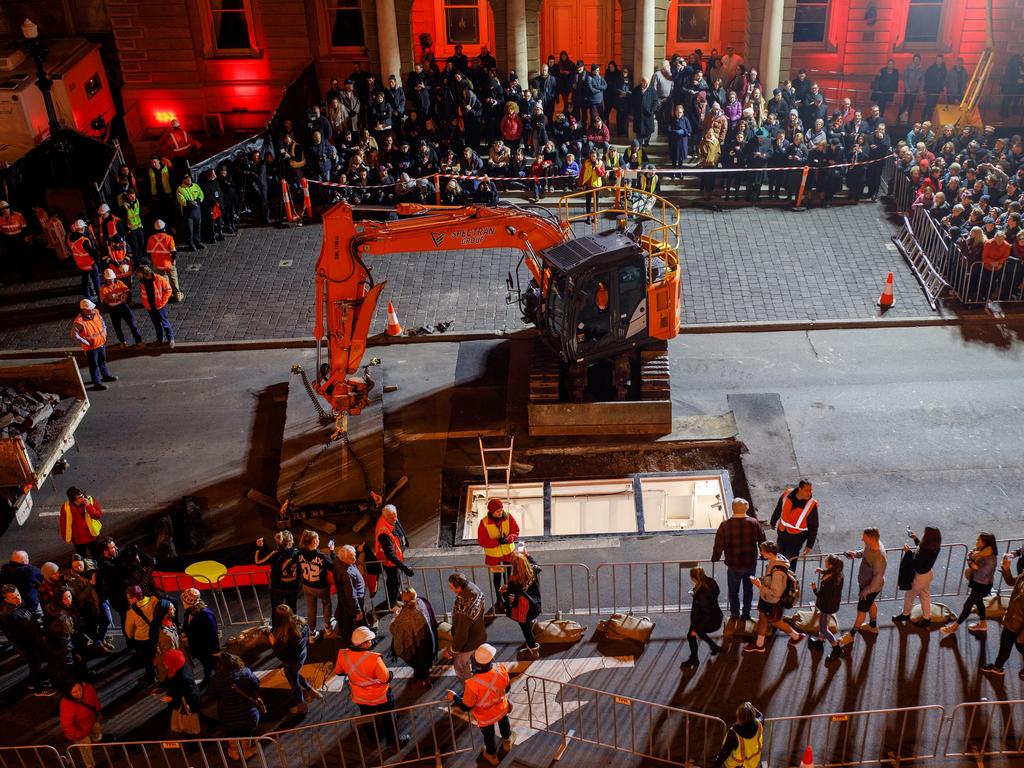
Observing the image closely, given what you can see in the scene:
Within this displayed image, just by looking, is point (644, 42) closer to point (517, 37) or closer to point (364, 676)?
point (517, 37)

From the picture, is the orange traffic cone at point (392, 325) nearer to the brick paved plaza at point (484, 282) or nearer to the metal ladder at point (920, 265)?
the brick paved plaza at point (484, 282)

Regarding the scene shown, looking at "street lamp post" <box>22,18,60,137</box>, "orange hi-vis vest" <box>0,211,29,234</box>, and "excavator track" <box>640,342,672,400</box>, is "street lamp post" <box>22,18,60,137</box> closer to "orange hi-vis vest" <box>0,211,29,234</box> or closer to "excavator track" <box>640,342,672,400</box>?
"orange hi-vis vest" <box>0,211,29,234</box>

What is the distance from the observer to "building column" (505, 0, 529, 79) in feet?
90.9

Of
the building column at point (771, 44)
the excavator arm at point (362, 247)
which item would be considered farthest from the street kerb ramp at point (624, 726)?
the building column at point (771, 44)

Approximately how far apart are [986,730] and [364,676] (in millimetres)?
6489

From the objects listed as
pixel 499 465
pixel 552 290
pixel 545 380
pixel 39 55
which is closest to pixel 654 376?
pixel 545 380

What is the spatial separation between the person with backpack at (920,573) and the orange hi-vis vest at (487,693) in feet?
16.4

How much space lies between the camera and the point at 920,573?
1234 cm

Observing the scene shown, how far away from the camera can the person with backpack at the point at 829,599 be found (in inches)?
468

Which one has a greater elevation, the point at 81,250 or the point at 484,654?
the point at 81,250

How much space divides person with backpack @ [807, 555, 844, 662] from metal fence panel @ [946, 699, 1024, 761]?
1494 millimetres

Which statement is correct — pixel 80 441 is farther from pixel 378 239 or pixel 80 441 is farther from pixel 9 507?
pixel 378 239

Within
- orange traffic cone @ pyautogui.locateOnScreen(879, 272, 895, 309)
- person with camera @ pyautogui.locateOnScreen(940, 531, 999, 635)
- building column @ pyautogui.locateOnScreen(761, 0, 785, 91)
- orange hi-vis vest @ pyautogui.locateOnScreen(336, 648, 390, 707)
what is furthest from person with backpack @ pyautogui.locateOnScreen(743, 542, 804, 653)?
building column @ pyautogui.locateOnScreen(761, 0, 785, 91)

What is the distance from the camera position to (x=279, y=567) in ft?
42.3
